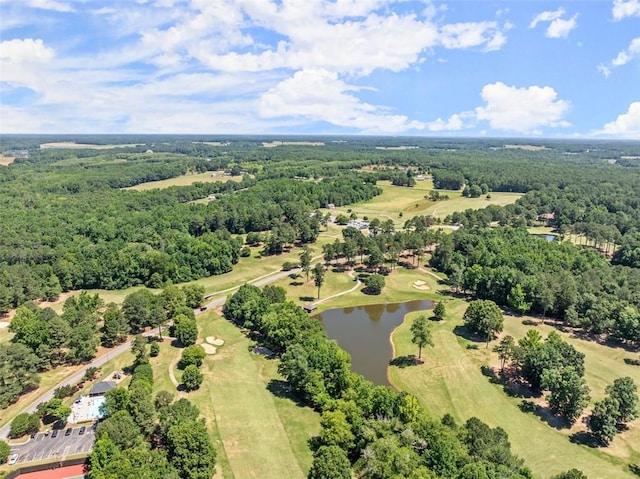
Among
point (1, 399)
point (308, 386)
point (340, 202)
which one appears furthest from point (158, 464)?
point (340, 202)

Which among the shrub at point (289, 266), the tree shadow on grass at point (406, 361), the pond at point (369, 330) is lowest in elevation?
the pond at point (369, 330)

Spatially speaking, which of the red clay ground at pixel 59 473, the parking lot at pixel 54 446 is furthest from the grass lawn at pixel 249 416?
Answer: the red clay ground at pixel 59 473

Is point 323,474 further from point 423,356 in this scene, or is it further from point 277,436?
point 423,356

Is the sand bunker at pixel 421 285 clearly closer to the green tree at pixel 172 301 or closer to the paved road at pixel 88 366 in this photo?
the paved road at pixel 88 366

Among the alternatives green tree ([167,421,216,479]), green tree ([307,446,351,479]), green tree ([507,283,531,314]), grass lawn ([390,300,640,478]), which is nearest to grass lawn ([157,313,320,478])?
green tree ([167,421,216,479])

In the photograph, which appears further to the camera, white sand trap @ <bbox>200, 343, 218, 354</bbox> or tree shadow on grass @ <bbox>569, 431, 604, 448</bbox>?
white sand trap @ <bbox>200, 343, 218, 354</bbox>

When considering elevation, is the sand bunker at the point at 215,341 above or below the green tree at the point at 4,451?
below

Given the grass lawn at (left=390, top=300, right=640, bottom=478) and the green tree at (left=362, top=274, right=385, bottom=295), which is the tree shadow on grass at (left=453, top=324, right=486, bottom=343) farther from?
the green tree at (left=362, top=274, right=385, bottom=295)
